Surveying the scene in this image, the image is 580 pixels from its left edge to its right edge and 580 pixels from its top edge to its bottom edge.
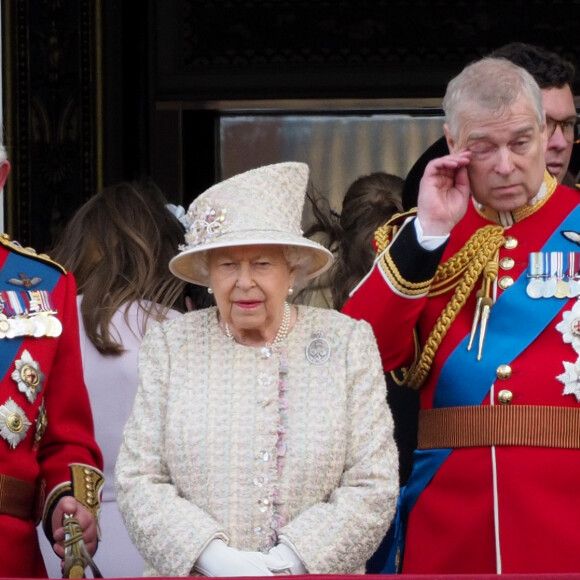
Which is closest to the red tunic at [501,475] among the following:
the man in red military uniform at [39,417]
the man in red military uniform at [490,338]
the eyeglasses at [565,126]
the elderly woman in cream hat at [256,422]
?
the man in red military uniform at [490,338]

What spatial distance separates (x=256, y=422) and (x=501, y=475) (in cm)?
58

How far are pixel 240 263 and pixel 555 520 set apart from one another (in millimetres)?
854

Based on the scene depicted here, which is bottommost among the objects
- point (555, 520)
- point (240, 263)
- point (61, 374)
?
point (555, 520)

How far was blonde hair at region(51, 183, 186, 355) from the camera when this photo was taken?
4586 mm

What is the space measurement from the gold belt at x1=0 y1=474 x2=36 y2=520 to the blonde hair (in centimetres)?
61

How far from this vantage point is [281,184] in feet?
12.7

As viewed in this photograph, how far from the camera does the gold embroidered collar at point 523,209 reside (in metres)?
4.15

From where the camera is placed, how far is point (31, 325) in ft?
13.1

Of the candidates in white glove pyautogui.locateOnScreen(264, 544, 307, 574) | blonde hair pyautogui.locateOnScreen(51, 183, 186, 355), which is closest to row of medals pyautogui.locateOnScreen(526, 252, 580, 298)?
white glove pyautogui.locateOnScreen(264, 544, 307, 574)

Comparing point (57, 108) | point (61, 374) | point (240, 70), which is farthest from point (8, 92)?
point (61, 374)

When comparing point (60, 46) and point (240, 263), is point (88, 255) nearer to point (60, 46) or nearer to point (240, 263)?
point (240, 263)

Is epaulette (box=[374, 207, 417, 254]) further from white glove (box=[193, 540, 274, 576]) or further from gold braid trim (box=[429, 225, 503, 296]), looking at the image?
white glove (box=[193, 540, 274, 576])

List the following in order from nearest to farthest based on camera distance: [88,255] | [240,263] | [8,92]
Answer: [240,263], [88,255], [8,92]

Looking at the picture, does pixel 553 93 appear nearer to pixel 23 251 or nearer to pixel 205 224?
pixel 205 224
